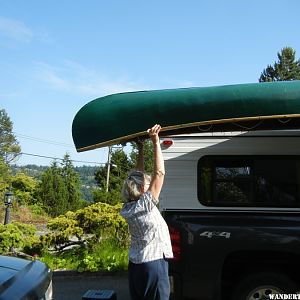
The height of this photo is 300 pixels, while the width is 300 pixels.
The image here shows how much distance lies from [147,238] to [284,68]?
44370mm

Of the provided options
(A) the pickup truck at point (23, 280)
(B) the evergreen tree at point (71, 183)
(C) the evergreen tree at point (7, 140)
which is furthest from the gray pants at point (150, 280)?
(C) the evergreen tree at point (7, 140)

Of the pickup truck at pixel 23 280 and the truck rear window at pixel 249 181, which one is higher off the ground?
the truck rear window at pixel 249 181

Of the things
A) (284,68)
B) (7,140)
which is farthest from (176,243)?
(7,140)

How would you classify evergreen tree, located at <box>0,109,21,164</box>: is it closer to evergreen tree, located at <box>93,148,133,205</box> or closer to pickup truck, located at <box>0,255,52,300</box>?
evergreen tree, located at <box>93,148,133,205</box>

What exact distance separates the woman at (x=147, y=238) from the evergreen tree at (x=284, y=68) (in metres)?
42.6

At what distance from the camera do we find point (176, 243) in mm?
5445

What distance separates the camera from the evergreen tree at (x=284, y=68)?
45156 millimetres

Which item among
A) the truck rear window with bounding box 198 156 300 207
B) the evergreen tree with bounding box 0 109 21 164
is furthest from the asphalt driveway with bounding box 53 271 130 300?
the evergreen tree with bounding box 0 109 21 164

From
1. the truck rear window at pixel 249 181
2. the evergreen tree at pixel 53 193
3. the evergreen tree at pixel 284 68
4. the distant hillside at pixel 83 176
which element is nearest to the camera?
the truck rear window at pixel 249 181

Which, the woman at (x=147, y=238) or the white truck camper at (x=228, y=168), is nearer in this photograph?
the woman at (x=147, y=238)

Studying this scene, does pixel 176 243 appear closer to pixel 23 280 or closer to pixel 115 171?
pixel 23 280

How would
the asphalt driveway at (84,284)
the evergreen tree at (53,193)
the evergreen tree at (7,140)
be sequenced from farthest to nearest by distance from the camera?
the evergreen tree at (7,140) → the evergreen tree at (53,193) → the asphalt driveway at (84,284)

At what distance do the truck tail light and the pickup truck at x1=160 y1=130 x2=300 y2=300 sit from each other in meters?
0.01

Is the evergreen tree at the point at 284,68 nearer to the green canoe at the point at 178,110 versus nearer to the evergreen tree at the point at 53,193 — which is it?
the evergreen tree at the point at 53,193
